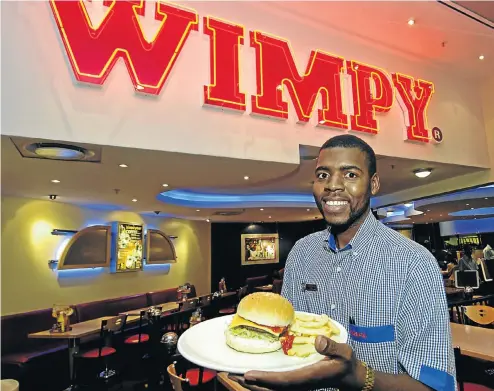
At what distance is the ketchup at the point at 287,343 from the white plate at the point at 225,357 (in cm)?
2

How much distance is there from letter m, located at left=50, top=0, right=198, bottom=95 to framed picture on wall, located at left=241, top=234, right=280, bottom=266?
1046cm

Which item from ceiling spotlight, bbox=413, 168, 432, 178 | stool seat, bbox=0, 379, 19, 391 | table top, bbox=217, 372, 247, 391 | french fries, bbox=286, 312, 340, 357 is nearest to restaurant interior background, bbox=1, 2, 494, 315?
ceiling spotlight, bbox=413, 168, 432, 178

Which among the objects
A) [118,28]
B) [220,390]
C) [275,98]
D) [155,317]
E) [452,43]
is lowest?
[220,390]

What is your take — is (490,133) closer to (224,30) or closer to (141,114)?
(224,30)

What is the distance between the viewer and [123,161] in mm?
3738

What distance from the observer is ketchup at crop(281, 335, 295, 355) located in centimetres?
110

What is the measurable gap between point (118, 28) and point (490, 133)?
5909 millimetres

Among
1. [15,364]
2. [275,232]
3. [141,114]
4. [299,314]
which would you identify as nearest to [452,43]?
[141,114]

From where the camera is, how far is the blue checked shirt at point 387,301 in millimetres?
1049

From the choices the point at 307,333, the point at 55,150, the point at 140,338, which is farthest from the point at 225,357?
the point at 140,338

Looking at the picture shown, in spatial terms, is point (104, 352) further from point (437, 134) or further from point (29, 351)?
point (437, 134)

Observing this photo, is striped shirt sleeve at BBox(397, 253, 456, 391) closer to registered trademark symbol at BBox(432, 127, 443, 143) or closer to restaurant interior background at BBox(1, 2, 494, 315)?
restaurant interior background at BBox(1, 2, 494, 315)

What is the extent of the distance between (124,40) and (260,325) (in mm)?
3169

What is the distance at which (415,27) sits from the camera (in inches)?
176
